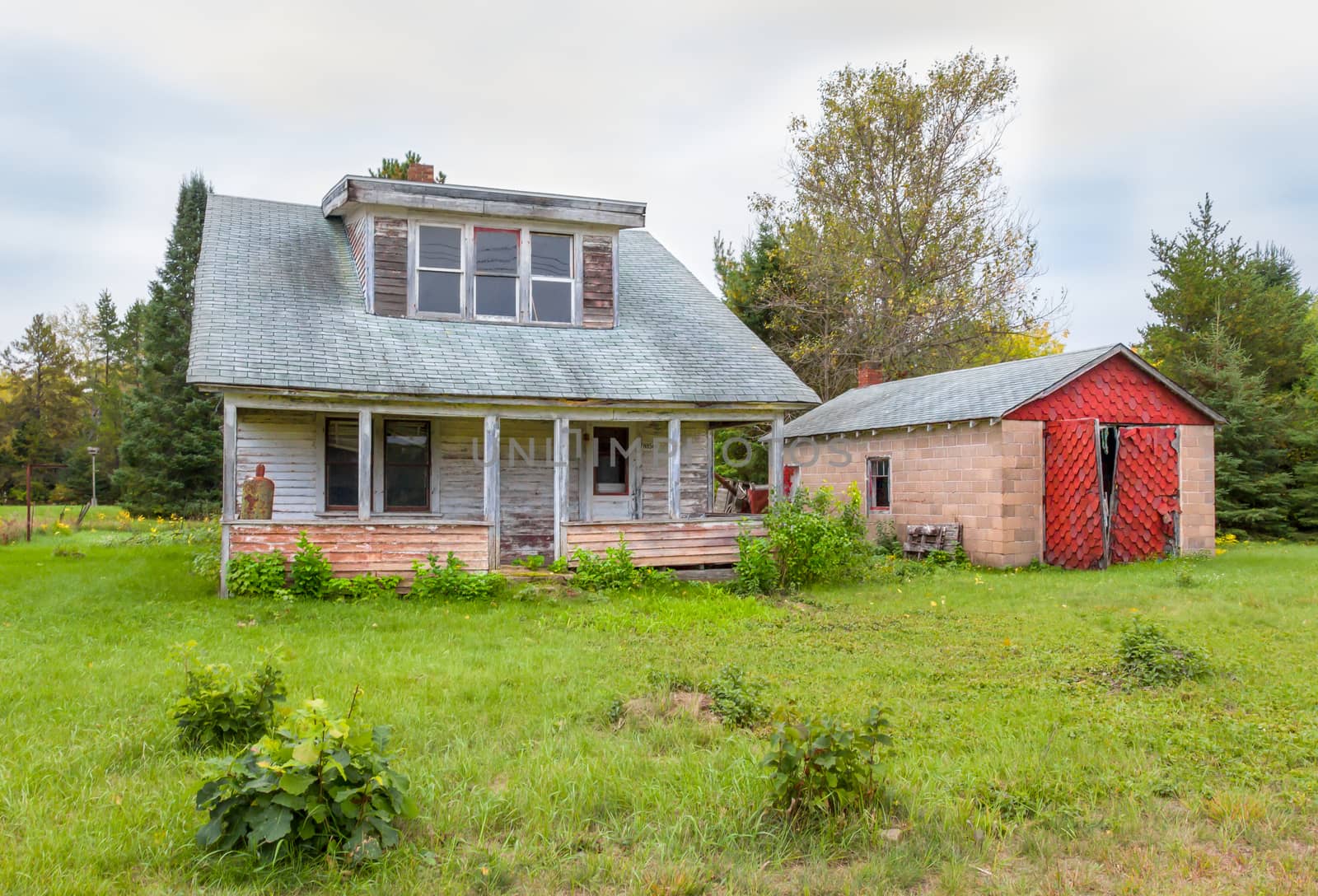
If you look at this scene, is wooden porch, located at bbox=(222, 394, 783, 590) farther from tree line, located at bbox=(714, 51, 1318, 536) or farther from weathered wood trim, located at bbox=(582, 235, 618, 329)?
tree line, located at bbox=(714, 51, 1318, 536)

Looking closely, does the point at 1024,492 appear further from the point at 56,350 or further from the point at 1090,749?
the point at 56,350

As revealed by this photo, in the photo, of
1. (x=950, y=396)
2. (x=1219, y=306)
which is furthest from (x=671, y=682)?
(x=1219, y=306)

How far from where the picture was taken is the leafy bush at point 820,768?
4.39m

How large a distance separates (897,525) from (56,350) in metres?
49.0

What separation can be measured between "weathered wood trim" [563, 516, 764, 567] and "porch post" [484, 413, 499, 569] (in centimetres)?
109

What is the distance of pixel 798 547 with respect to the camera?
13.5 metres

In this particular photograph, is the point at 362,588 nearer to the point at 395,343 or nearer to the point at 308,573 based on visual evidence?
the point at 308,573

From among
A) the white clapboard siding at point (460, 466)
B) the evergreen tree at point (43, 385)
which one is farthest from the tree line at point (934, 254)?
the evergreen tree at point (43, 385)

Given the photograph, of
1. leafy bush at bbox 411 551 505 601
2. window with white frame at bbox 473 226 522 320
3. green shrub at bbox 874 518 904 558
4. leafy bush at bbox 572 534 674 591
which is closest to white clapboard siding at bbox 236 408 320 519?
leafy bush at bbox 411 551 505 601

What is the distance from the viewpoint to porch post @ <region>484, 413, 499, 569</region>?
43.9 feet

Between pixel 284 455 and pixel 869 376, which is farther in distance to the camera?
pixel 869 376

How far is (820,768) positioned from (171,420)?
31.4m

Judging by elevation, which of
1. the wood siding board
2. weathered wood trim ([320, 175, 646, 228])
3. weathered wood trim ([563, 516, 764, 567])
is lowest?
weathered wood trim ([563, 516, 764, 567])

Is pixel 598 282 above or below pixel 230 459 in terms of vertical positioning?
above
